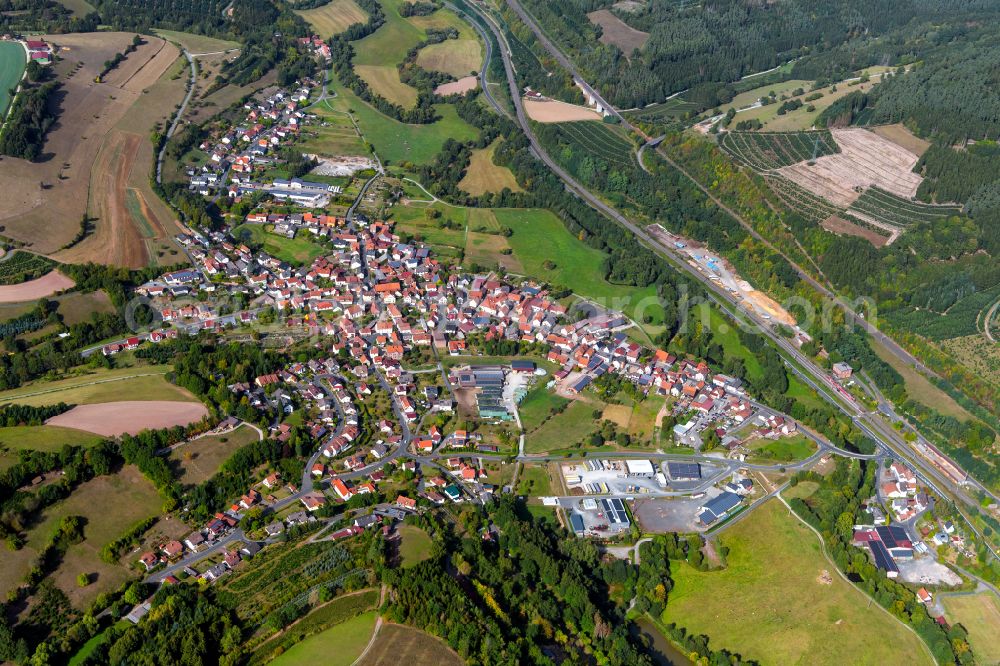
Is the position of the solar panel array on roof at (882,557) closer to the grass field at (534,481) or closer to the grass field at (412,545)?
the grass field at (534,481)

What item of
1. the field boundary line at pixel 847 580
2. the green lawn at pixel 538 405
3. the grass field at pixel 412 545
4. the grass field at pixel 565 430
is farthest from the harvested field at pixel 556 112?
the grass field at pixel 412 545

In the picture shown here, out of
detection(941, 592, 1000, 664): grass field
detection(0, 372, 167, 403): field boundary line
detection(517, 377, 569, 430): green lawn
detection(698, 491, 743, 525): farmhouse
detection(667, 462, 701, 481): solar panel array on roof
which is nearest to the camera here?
detection(941, 592, 1000, 664): grass field

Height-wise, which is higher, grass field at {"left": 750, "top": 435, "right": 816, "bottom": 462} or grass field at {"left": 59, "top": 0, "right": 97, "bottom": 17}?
grass field at {"left": 59, "top": 0, "right": 97, "bottom": 17}

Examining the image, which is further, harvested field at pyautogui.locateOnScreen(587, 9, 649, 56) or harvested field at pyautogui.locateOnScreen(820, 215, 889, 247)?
harvested field at pyautogui.locateOnScreen(587, 9, 649, 56)

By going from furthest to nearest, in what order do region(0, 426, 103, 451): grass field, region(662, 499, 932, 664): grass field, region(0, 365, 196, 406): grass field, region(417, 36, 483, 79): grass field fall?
1. region(417, 36, 483, 79): grass field
2. region(0, 365, 196, 406): grass field
3. region(0, 426, 103, 451): grass field
4. region(662, 499, 932, 664): grass field

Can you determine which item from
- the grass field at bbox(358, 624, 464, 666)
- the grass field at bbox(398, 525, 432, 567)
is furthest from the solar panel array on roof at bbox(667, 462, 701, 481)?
the grass field at bbox(358, 624, 464, 666)

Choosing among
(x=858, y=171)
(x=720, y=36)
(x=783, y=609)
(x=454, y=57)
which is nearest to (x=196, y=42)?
(x=454, y=57)

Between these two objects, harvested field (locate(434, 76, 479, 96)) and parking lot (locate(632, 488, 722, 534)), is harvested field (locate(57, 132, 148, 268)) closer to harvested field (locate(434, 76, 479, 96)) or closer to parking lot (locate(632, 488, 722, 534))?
harvested field (locate(434, 76, 479, 96))

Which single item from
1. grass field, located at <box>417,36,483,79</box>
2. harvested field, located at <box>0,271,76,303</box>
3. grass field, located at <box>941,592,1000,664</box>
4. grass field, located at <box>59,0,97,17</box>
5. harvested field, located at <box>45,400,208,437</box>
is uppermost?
grass field, located at <box>59,0,97,17</box>

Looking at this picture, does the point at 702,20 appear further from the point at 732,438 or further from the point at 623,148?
the point at 732,438
